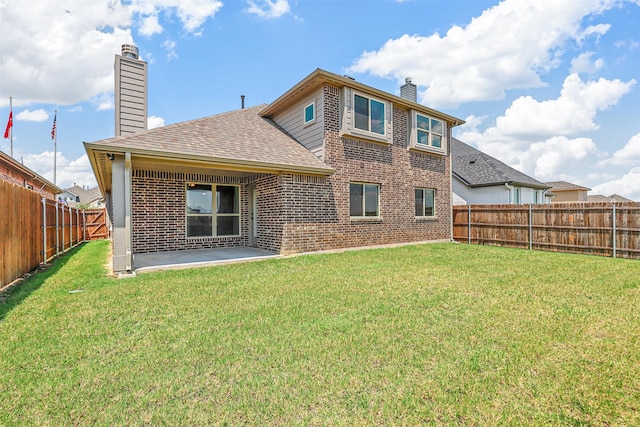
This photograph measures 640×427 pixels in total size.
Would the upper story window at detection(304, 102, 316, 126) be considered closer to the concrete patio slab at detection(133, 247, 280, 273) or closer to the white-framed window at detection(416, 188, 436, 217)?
the concrete patio slab at detection(133, 247, 280, 273)

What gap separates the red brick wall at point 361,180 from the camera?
30.7ft

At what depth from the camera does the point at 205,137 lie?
8750 millimetres

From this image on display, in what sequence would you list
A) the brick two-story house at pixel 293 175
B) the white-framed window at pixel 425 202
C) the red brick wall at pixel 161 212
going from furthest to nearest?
the white-framed window at pixel 425 202 < the red brick wall at pixel 161 212 < the brick two-story house at pixel 293 175

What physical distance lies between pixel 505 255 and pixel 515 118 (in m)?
23.5

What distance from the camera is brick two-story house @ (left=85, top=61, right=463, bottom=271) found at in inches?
352

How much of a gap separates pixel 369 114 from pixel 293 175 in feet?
12.0

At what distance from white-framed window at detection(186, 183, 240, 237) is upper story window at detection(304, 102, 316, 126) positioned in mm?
3409

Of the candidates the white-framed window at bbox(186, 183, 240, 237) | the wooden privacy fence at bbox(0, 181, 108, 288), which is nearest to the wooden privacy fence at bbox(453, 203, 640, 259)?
the white-framed window at bbox(186, 183, 240, 237)

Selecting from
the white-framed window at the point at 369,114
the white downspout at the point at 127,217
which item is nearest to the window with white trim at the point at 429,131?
the white-framed window at the point at 369,114

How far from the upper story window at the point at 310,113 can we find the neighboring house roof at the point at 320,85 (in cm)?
45

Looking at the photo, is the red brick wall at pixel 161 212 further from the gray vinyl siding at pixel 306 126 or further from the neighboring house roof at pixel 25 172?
the neighboring house roof at pixel 25 172

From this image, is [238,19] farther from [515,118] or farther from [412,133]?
[515,118]

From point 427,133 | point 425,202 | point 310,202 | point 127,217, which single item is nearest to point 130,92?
point 127,217

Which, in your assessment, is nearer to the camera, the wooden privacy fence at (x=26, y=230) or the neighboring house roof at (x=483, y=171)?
the wooden privacy fence at (x=26, y=230)
